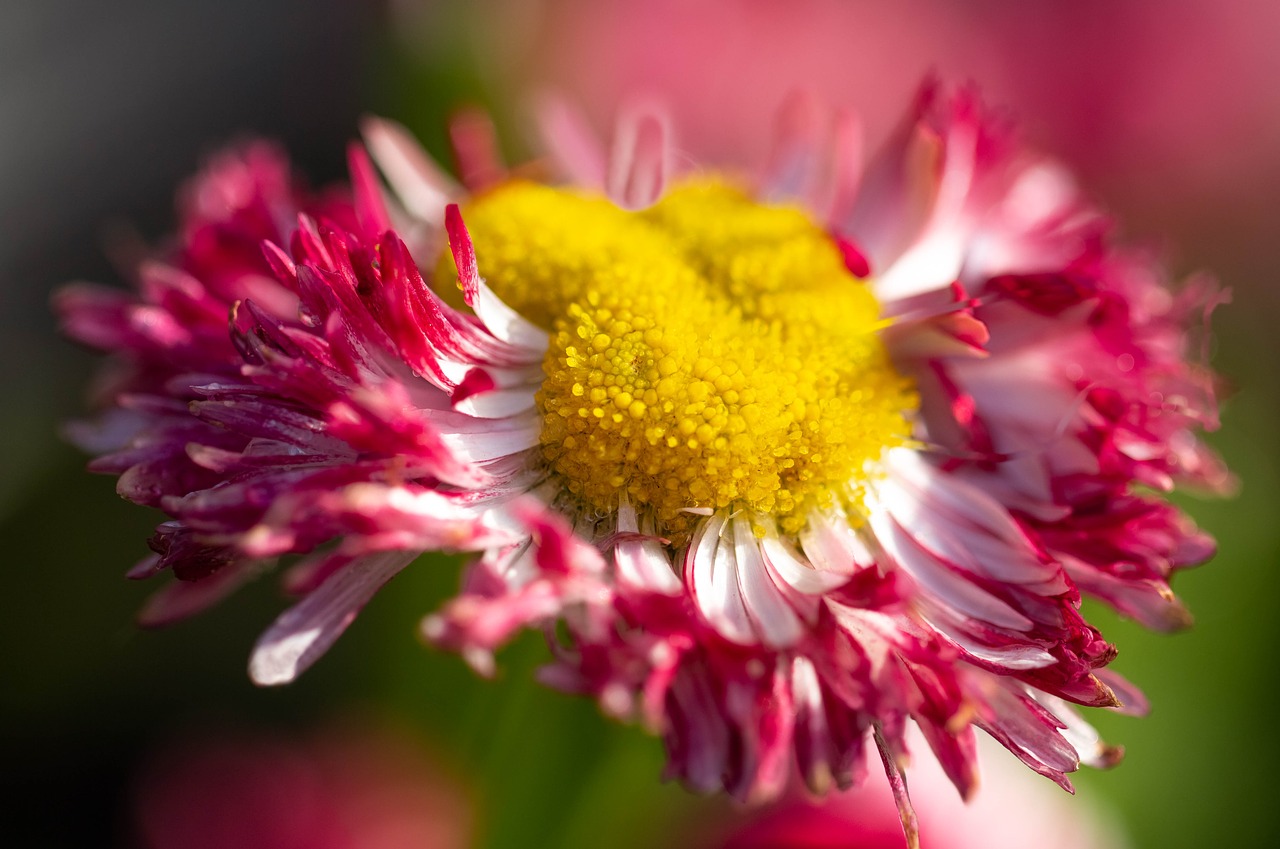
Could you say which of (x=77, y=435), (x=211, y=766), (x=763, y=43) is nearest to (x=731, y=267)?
(x=77, y=435)

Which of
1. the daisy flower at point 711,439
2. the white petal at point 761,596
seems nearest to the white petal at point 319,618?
the daisy flower at point 711,439

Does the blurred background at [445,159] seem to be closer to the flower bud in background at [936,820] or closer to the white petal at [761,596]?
the flower bud in background at [936,820]

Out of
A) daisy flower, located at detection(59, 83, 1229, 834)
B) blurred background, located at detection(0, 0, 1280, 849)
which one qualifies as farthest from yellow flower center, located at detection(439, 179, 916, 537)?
blurred background, located at detection(0, 0, 1280, 849)

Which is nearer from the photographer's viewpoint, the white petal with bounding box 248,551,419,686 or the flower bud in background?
the white petal with bounding box 248,551,419,686

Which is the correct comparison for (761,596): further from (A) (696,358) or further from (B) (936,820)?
(B) (936,820)

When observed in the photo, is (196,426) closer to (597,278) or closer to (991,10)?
(597,278)

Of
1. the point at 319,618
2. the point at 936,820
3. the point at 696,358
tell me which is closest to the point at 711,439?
the point at 696,358

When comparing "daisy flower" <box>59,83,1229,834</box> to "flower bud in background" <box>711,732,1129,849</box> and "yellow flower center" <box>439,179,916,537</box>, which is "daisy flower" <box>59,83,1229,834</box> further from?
"flower bud in background" <box>711,732,1129,849</box>
